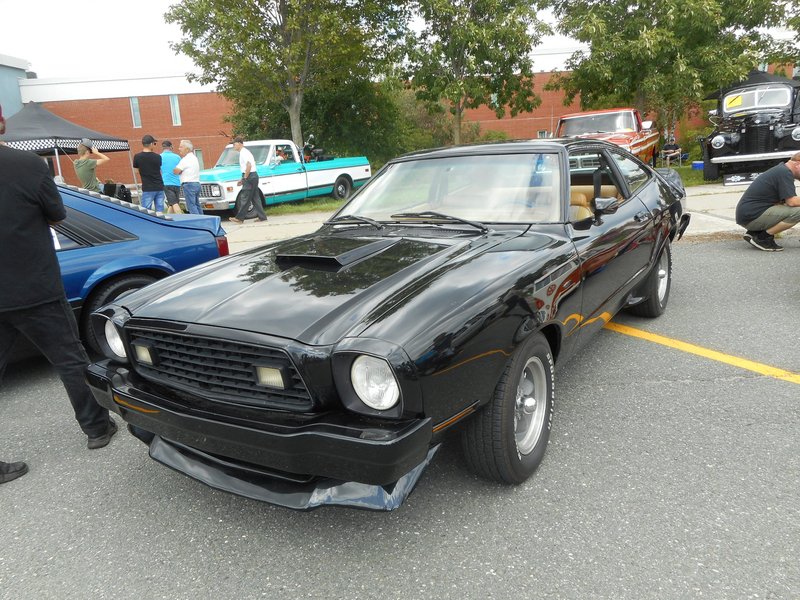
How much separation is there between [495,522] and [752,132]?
12588 mm

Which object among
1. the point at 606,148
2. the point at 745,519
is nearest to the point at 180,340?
the point at 745,519

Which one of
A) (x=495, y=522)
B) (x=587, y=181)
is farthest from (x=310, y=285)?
(x=587, y=181)

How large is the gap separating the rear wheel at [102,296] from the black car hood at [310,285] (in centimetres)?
146

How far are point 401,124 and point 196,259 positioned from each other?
22483mm

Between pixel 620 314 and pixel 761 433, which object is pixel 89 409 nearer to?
pixel 761 433

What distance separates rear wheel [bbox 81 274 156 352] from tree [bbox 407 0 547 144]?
45.3 ft

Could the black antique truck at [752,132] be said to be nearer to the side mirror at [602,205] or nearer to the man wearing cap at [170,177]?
the side mirror at [602,205]

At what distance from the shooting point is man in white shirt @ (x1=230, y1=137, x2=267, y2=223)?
1162 centimetres

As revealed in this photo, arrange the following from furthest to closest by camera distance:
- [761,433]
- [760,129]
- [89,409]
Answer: [760,129] → [89,409] → [761,433]

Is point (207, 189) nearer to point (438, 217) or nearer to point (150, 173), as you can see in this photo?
point (150, 173)

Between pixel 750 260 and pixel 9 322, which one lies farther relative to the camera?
pixel 750 260

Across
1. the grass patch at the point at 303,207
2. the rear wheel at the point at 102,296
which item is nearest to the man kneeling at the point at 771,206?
the rear wheel at the point at 102,296

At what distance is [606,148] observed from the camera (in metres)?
4.09

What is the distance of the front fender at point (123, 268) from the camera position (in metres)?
4.02
